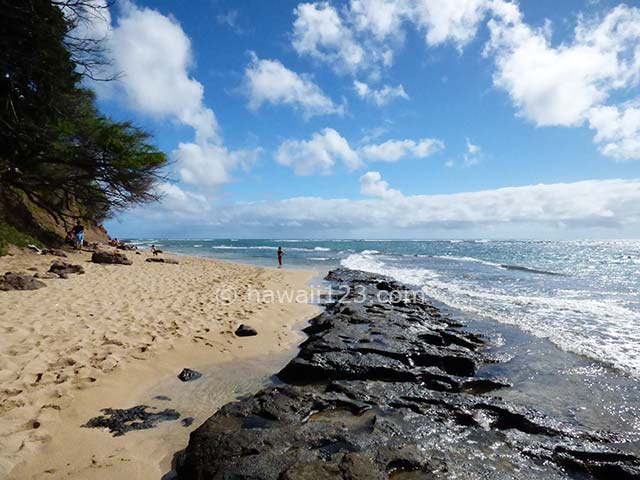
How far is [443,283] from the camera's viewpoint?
18.9 meters

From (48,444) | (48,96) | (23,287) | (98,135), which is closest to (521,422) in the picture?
(48,444)

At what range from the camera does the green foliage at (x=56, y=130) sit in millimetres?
8219

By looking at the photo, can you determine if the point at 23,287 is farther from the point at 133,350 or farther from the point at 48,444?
the point at 48,444

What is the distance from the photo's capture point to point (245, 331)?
7.59 meters

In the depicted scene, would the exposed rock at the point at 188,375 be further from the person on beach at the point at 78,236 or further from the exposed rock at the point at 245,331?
the person on beach at the point at 78,236

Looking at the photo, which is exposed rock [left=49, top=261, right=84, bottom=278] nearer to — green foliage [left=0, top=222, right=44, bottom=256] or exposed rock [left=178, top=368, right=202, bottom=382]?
green foliage [left=0, top=222, right=44, bottom=256]

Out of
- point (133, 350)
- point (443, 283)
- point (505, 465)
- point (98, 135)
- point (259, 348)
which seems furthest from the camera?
point (443, 283)

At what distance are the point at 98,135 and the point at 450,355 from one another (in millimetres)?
17613

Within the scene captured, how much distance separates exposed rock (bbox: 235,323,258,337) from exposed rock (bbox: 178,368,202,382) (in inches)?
82.4

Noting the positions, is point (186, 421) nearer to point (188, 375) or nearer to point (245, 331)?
point (188, 375)

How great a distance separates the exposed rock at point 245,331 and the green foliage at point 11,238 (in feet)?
44.9

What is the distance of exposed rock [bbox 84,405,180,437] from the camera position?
3738 millimetres

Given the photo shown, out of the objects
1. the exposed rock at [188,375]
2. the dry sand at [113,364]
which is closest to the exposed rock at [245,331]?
the dry sand at [113,364]

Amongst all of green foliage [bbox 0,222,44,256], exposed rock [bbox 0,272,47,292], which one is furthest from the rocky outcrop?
green foliage [bbox 0,222,44,256]
